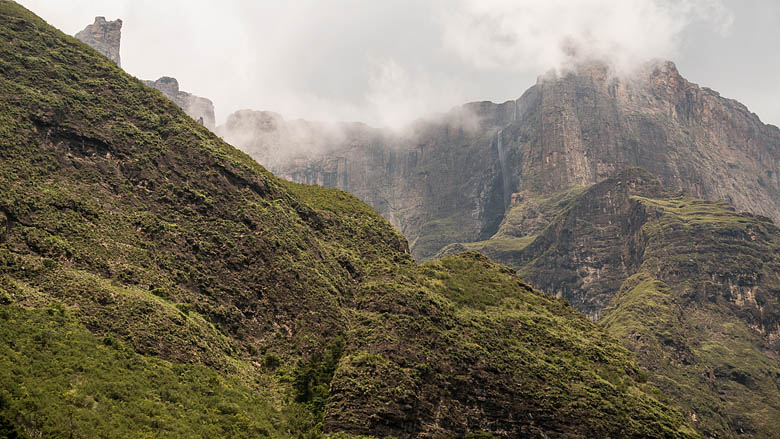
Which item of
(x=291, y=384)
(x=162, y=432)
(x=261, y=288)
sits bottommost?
(x=162, y=432)

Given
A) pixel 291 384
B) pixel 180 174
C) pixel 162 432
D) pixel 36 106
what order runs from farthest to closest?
pixel 180 174 < pixel 36 106 < pixel 291 384 < pixel 162 432

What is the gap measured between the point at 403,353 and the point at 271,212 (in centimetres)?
2800

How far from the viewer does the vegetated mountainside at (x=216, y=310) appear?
2260 inches

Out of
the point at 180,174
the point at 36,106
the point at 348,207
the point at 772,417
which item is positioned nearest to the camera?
the point at 36,106

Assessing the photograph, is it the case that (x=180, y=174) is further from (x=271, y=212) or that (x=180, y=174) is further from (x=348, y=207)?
(x=348, y=207)

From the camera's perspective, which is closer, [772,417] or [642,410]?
[642,410]

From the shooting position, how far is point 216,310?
249ft

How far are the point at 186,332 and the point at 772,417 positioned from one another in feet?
559

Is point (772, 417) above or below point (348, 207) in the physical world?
below

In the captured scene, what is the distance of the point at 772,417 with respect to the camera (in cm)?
17525

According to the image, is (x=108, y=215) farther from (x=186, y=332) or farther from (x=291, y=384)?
(x=291, y=384)

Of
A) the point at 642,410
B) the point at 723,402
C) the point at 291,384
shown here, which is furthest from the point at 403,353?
the point at 723,402

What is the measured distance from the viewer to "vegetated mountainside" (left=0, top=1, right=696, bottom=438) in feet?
188

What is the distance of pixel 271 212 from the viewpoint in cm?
9219
